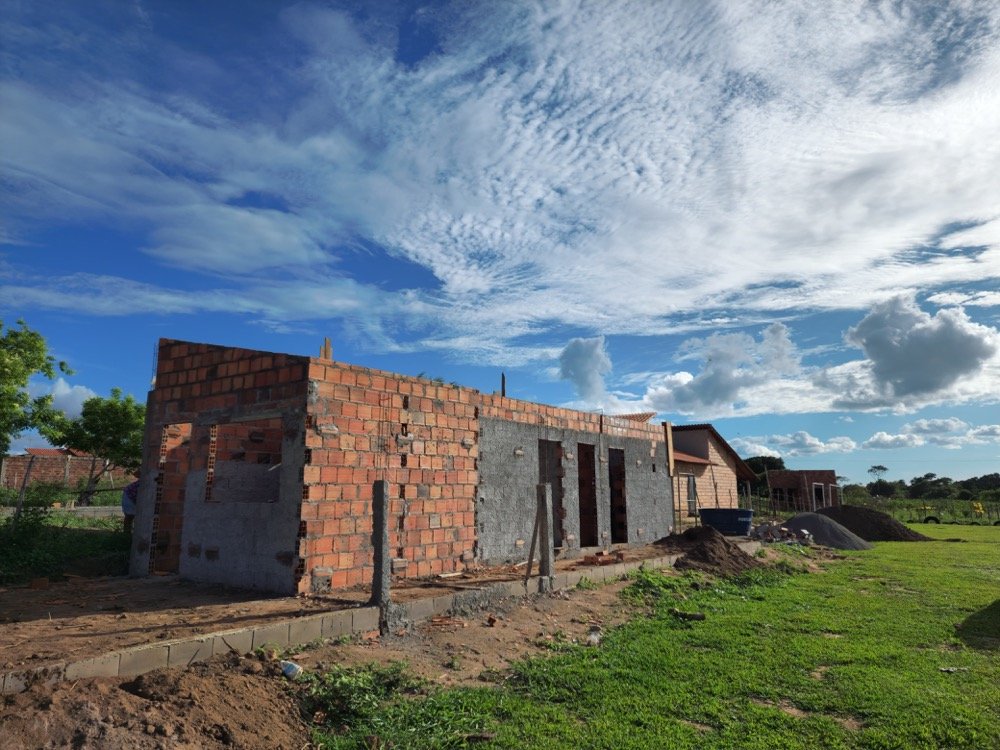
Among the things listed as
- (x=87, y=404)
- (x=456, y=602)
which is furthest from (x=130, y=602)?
(x=87, y=404)

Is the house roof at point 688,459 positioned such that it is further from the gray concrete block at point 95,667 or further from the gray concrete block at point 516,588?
the gray concrete block at point 95,667

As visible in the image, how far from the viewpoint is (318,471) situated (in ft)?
25.6

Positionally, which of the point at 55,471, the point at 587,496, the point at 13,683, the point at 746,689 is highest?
the point at 55,471

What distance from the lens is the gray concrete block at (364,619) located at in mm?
6387

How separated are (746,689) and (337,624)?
3.73m

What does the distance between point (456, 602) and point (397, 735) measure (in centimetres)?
314

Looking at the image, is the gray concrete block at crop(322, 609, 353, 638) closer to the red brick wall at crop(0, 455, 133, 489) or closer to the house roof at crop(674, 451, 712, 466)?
the house roof at crop(674, 451, 712, 466)

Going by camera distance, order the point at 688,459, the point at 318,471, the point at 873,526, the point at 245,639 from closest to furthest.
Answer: the point at 245,639, the point at 318,471, the point at 873,526, the point at 688,459

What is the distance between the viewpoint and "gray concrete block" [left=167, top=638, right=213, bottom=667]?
5.11 metres

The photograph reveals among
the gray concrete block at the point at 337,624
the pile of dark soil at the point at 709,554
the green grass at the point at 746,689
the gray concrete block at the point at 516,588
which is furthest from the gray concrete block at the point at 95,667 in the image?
the pile of dark soil at the point at 709,554

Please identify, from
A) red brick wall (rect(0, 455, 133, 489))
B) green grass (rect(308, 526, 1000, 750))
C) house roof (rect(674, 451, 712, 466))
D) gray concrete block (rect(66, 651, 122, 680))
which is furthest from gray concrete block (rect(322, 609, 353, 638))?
red brick wall (rect(0, 455, 133, 489))

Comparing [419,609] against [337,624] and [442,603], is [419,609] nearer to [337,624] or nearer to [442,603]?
[442,603]

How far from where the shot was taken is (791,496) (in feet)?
126

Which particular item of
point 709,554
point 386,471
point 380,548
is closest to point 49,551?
point 386,471
